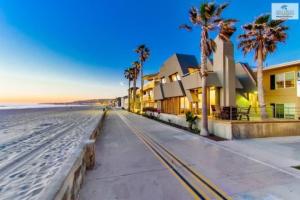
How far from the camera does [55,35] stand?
37.8 m

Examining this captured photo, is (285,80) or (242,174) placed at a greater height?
(285,80)

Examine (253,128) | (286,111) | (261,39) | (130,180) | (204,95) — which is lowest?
(130,180)

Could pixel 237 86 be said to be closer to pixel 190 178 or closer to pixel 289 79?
pixel 289 79

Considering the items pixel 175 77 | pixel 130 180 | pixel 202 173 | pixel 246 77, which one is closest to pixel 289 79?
pixel 246 77

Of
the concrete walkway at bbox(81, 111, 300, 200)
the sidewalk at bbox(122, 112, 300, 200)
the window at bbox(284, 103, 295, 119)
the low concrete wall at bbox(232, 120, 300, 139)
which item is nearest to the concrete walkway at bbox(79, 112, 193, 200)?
the concrete walkway at bbox(81, 111, 300, 200)

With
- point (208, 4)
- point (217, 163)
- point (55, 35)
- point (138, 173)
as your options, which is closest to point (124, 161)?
point (138, 173)

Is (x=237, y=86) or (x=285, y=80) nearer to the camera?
(x=285, y=80)

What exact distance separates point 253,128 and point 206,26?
316 inches

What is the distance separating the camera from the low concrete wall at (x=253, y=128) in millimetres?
12148

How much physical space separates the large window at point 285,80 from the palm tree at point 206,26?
388 inches

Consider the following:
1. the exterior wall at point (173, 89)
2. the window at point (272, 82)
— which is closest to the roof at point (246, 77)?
the window at point (272, 82)

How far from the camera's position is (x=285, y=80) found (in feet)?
64.4

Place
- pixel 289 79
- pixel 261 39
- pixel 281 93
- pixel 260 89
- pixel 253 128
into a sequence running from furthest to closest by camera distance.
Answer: pixel 281 93, pixel 289 79, pixel 261 39, pixel 260 89, pixel 253 128

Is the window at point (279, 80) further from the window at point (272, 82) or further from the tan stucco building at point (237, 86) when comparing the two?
the window at point (272, 82)
